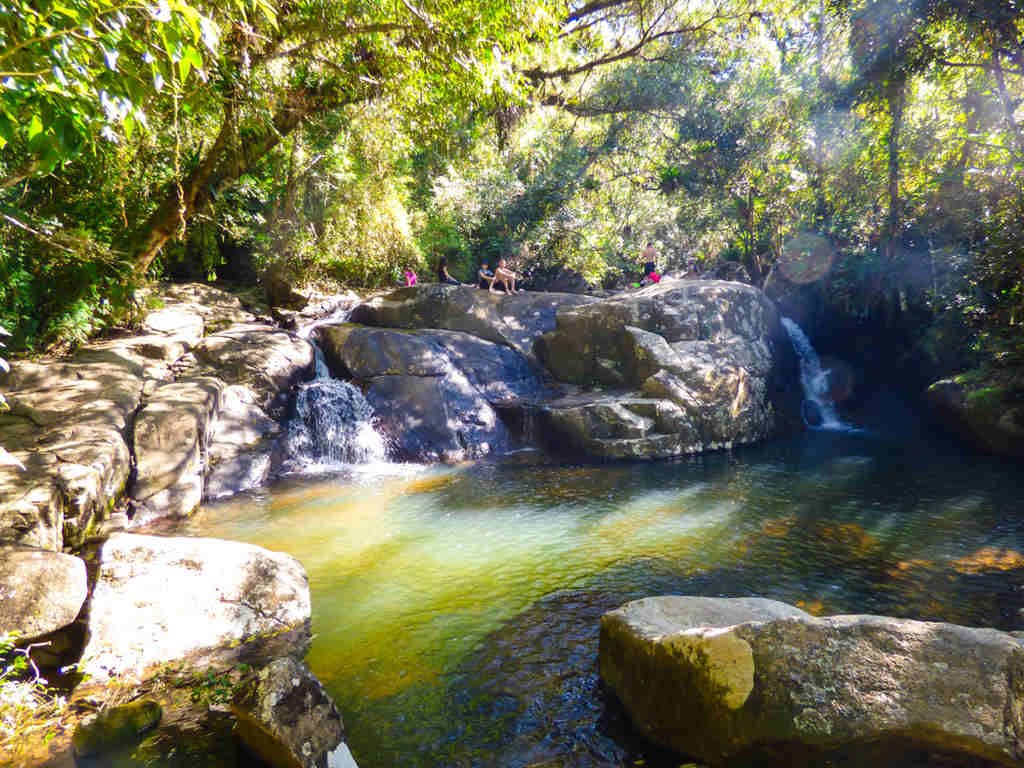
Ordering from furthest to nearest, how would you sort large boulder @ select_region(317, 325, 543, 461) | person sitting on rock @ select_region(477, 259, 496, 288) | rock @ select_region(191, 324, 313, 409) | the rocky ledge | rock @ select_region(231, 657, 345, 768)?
person sitting on rock @ select_region(477, 259, 496, 288) → large boulder @ select_region(317, 325, 543, 461) → the rocky ledge → rock @ select_region(191, 324, 313, 409) → rock @ select_region(231, 657, 345, 768)

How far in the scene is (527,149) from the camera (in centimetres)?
1920

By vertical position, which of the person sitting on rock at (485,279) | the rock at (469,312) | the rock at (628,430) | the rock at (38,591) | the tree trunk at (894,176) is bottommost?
the rock at (38,591)

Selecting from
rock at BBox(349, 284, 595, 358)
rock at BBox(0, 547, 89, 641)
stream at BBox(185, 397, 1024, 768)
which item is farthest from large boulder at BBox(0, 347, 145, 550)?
rock at BBox(349, 284, 595, 358)

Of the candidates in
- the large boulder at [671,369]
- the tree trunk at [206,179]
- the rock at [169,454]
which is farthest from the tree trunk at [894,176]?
the rock at [169,454]

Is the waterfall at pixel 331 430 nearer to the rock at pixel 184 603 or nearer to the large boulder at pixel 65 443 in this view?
the large boulder at pixel 65 443

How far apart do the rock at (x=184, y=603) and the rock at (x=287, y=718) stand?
1.05 meters

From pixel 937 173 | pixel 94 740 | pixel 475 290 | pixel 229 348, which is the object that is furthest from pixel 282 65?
pixel 937 173

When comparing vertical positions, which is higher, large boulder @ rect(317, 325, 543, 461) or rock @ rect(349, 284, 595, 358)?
rock @ rect(349, 284, 595, 358)

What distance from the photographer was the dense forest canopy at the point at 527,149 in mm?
6438

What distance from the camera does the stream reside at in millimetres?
3375

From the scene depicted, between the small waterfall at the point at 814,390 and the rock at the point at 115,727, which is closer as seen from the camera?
the rock at the point at 115,727

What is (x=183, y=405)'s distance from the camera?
8.08 m

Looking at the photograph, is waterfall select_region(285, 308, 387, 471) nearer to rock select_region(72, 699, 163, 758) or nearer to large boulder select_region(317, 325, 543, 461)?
large boulder select_region(317, 325, 543, 461)

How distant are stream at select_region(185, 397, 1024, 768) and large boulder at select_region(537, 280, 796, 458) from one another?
93 cm
